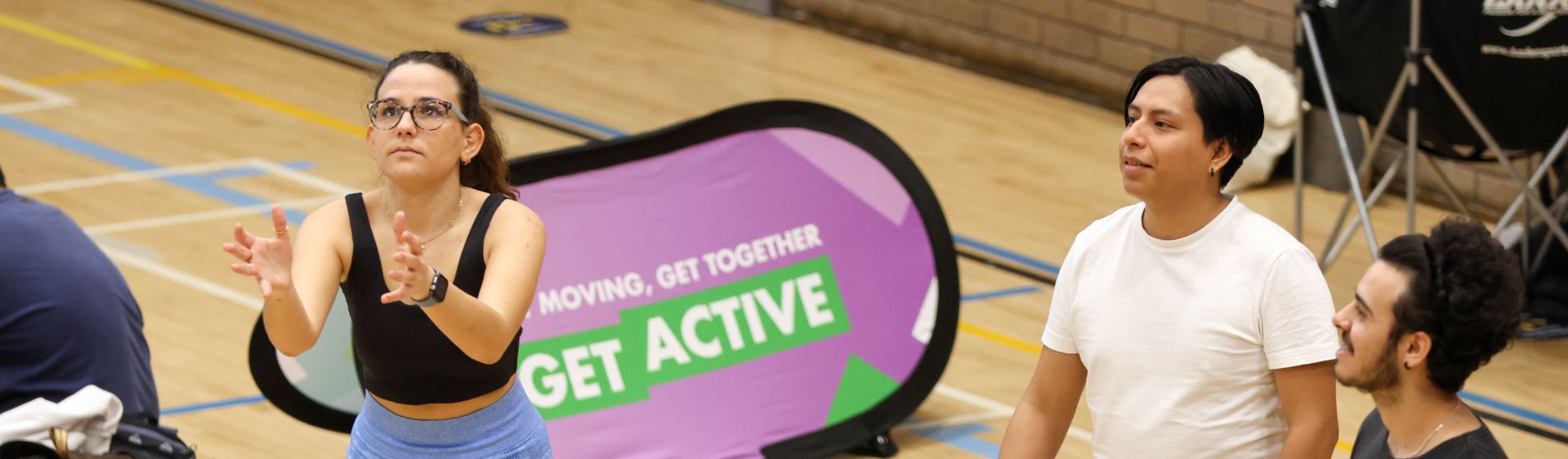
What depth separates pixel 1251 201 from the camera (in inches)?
369

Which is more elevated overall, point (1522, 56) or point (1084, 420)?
point (1522, 56)

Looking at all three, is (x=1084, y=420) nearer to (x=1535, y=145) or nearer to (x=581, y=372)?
(x=581, y=372)

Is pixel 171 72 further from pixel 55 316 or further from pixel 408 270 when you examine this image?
pixel 408 270

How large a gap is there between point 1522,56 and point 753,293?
3.10 metres

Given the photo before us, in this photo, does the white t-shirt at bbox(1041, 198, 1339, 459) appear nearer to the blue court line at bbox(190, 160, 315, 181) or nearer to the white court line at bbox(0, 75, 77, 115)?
the blue court line at bbox(190, 160, 315, 181)

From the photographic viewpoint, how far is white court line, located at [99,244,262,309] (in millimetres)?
7535

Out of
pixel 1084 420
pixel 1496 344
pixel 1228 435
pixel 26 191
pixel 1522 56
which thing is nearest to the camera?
pixel 1496 344

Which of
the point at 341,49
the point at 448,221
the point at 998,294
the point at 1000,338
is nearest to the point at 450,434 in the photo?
the point at 448,221

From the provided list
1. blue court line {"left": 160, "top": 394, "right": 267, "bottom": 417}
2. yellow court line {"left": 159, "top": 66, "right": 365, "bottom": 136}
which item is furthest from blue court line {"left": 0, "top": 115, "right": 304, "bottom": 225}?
blue court line {"left": 160, "top": 394, "right": 267, "bottom": 417}

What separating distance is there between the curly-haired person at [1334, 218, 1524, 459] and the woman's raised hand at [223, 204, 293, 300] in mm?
1631

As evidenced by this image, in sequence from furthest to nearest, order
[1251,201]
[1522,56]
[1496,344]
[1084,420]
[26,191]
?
1. [1251,201]
2. [26,191]
3. [1522,56]
4. [1084,420]
5. [1496,344]

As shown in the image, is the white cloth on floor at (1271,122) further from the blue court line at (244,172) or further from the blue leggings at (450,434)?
the blue leggings at (450,434)

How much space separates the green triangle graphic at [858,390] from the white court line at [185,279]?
2.63 meters

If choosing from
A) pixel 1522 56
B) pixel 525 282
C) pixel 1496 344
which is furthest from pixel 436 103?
pixel 1522 56
